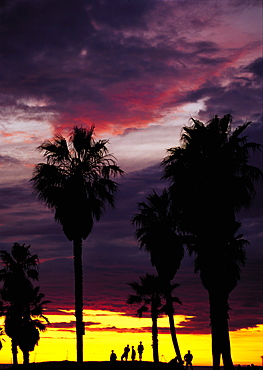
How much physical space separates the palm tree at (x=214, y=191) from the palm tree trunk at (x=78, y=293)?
21.7 ft

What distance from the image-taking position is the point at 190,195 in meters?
30.9

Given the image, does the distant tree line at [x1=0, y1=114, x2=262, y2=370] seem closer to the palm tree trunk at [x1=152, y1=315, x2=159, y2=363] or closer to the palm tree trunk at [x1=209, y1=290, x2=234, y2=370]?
the palm tree trunk at [x1=209, y1=290, x2=234, y2=370]

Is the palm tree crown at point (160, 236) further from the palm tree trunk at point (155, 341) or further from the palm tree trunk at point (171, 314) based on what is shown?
the palm tree trunk at point (155, 341)

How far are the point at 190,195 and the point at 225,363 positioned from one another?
8.54 metres

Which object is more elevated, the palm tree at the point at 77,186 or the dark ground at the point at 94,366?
the palm tree at the point at 77,186

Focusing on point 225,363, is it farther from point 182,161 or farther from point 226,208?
point 182,161

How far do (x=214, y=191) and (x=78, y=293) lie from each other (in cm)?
968

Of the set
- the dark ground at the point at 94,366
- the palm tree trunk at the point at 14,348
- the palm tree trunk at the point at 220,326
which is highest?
the palm tree trunk at the point at 14,348

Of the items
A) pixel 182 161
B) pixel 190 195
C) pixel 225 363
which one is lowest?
pixel 225 363

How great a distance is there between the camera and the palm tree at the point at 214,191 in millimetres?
29812

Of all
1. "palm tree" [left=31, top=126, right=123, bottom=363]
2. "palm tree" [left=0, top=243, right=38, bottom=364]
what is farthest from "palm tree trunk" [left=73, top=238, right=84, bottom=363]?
"palm tree" [left=0, top=243, right=38, bottom=364]

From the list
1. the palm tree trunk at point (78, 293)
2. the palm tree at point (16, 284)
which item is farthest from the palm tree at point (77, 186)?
the palm tree at point (16, 284)

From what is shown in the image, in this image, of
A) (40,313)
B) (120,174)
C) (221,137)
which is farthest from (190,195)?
(40,313)

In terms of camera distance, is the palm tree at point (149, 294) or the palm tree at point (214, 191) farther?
the palm tree at point (149, 294)
